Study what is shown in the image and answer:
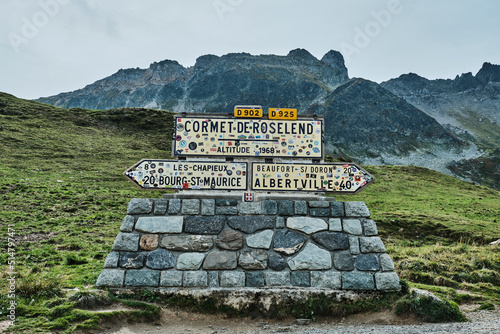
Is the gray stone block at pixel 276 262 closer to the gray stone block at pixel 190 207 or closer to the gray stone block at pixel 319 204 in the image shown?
the gray stone block at pixel 319 204

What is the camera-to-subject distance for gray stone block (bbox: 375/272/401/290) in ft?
24.0

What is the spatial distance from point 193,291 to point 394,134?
444ft

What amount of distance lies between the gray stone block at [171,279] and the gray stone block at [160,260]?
0.15 metres

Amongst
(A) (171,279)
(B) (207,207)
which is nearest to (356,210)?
(B) (207,207)

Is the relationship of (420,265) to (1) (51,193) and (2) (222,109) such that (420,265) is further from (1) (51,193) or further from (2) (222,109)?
(2) (222,109)

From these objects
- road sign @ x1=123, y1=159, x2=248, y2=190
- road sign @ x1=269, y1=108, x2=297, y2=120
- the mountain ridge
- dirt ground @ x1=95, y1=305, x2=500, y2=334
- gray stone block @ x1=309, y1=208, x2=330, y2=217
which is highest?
the mountain ridge

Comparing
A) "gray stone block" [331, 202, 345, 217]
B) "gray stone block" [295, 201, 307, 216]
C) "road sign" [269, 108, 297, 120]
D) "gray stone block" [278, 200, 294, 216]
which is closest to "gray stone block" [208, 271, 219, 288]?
"gray stone block" [278, 200, 294, 216]

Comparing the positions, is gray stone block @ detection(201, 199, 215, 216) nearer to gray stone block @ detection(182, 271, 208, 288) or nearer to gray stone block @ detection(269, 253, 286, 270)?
gray stone block @ detection(182, 271, 208, 288)

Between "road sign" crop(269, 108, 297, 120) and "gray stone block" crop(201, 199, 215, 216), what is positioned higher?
"road sign" crop(269, 108, 297, 120)

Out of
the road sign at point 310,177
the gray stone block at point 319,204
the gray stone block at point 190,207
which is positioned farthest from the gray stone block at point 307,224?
the gray stone block at point 190,207

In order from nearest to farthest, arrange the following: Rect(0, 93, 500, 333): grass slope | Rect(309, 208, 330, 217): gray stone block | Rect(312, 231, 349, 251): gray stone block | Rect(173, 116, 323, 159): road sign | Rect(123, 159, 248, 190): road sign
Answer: Rect(312, 231, 349, 251): gray stone block
Rect(309, 208, 330, 217): gray stone block
Rect(123, 159, 248, 190): road sign
Rect(173, 116, 323, 159): road sign
Rect(0, 93, 500, 333): grass slope

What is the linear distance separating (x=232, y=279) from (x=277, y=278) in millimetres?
951

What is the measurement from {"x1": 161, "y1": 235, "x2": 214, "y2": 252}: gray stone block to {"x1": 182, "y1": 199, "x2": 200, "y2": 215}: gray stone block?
53 cm

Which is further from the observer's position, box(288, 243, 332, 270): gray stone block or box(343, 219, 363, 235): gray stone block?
box(343, 219, 363, 235): gray stone block
